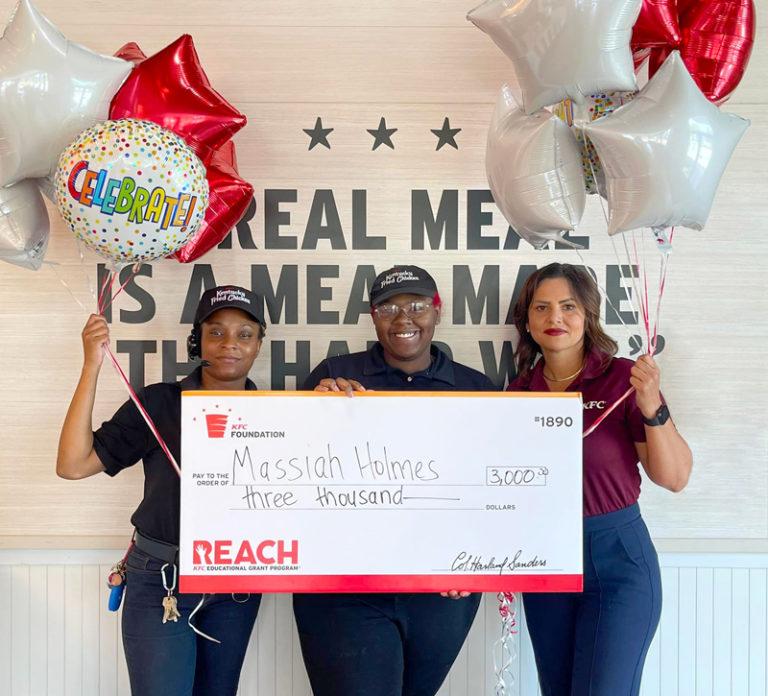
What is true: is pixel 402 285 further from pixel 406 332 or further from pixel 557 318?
pixel 557 318

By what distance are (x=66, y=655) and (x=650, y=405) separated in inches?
74.8

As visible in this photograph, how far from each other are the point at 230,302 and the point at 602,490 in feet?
3.42

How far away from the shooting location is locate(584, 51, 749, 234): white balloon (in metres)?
1.49

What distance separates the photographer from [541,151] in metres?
1.58

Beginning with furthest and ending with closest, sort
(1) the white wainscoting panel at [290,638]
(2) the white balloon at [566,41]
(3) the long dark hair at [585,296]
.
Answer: (1) the white wainscoting panel at [290,638] < (3) the long dark hair at [585,296] < (2) the white balloon at [566,41]

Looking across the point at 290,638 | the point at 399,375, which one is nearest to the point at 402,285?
→ the point at 399,375

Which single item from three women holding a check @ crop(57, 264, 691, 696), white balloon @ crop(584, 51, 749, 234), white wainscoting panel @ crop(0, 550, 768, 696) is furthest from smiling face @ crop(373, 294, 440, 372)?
white wainscoting panel @ crop(0, 550, 768, 696)

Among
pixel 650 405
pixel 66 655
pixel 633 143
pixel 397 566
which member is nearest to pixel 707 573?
pixel 650 405

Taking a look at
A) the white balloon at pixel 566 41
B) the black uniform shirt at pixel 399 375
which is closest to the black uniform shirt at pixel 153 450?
the black uniform shirt at pixel 399 375

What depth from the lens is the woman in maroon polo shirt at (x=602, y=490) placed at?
163cm

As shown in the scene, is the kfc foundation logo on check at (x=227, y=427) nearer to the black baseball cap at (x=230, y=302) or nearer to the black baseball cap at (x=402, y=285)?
the black baseball cap at (x=230, y=302)

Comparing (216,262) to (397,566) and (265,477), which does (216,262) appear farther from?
(397,566)

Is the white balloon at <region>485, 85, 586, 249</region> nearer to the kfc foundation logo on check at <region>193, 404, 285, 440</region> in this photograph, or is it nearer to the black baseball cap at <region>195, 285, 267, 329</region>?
the black baseball cap at <region>195, 285, 267, 329</region>

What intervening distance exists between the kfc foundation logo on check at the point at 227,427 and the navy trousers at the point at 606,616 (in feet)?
2.70
